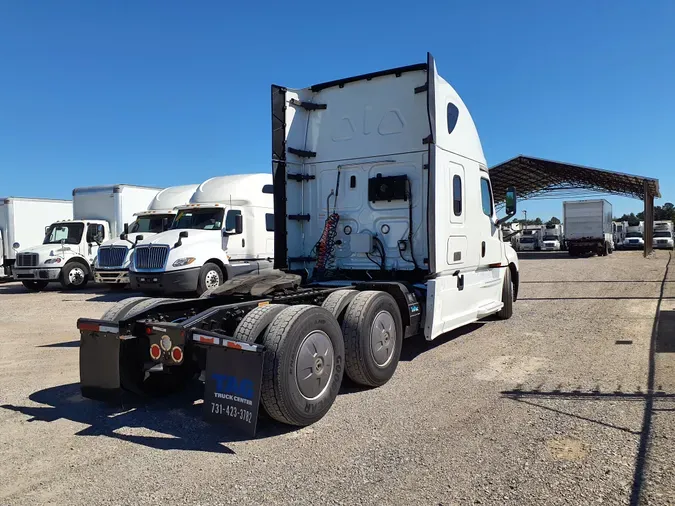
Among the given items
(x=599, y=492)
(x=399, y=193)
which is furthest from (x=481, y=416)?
(x=399, y=193)

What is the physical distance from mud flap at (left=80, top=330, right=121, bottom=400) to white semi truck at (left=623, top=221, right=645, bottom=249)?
4753 centimetres

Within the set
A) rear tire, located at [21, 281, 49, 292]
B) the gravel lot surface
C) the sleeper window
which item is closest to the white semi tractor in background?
rear tire, located at [21, 281, 49, 292]

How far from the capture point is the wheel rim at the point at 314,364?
4492 millimetres

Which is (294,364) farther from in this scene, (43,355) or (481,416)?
(43,355)

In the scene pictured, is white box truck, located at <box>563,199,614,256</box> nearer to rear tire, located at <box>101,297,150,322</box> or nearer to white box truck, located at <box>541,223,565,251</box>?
white box truck, located at <box>541,223,565,251</box>

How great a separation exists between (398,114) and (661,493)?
5.32 metres

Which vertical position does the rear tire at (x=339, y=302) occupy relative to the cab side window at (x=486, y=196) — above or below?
below

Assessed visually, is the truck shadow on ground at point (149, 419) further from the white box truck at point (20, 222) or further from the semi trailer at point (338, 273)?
the white box truck at point (20, 222)

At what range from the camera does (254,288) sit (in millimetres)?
5719

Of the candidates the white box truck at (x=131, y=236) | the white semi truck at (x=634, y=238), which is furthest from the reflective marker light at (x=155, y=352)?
the white semi truck at (x=634, y=238)

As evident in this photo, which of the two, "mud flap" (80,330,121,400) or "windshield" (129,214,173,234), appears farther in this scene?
"windshield" (129,214,173,234)

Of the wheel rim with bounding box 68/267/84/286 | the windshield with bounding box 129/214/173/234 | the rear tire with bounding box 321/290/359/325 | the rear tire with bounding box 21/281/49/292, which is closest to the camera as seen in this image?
the rear tire with bounding box 321/290/359/325

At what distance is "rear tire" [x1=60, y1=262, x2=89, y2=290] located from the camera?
1706 centimetres

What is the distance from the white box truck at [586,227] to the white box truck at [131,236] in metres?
25.3
